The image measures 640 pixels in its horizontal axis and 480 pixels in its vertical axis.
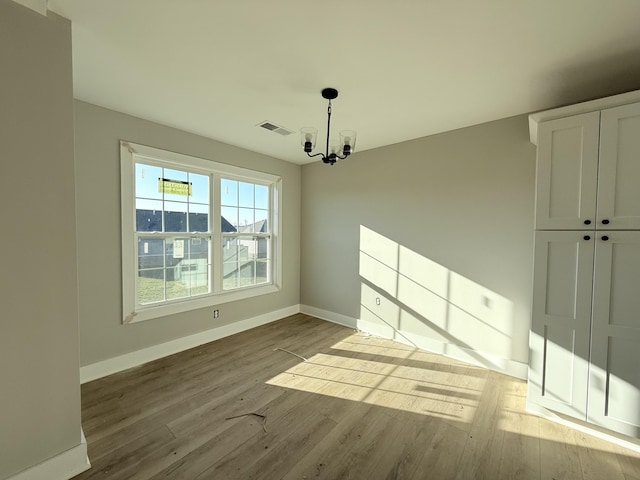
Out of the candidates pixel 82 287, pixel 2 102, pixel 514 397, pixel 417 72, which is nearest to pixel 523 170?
pixel 417 72

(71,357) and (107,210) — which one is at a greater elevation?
(107,210)

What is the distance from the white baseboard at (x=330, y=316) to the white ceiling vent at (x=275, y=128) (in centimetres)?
275

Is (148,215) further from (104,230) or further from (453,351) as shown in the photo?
(453,351)

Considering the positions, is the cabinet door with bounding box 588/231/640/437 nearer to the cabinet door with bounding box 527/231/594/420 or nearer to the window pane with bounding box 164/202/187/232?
the cabinet door with bounding box 527/231/594/420

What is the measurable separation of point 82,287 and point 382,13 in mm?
3239

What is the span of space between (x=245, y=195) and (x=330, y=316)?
231 centimetres

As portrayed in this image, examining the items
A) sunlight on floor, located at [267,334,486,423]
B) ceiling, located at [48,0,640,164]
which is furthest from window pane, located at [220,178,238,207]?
sunlight on floor, located at [267,334,486,423]

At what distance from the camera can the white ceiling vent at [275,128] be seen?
293 cm

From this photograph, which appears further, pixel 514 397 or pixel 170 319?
pixel 170 319

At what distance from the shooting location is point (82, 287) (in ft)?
8.19

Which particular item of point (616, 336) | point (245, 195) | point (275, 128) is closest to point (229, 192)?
point (245, 195)

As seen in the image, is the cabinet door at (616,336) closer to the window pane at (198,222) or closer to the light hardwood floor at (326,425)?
the light hardwood floor at (326,425)

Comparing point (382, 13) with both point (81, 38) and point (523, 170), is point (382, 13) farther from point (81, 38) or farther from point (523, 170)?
point (523, 170)

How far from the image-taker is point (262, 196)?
4.23 meters
